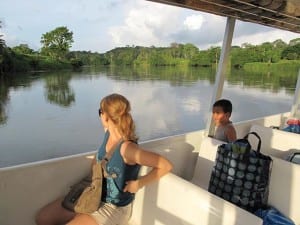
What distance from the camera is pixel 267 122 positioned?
4.25 metres

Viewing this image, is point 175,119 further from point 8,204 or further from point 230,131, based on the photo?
point 8,204

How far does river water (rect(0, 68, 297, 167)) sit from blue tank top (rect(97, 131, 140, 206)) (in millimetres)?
5182

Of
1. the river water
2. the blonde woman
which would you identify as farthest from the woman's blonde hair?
the river water

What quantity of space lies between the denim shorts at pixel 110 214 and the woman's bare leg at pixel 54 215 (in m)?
0.18

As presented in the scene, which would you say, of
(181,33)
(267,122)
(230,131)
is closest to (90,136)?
(181,33)

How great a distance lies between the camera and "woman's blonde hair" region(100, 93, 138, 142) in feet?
→ 5.37

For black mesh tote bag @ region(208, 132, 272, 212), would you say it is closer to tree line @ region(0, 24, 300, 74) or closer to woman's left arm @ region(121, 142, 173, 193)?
woman's left arm @ region(121, 142, 173, 193)

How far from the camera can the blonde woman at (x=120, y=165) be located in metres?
1.59

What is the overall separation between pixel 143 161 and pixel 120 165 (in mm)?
127

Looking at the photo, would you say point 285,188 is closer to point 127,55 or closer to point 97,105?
point 127,55

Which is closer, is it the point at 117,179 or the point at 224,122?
the point at 117,179

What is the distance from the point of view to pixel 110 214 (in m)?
1.65

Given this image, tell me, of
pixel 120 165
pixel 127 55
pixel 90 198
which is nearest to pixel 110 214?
pixel 90 198

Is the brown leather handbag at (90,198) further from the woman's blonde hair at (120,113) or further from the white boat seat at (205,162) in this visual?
the white boat seat at (205,162)
